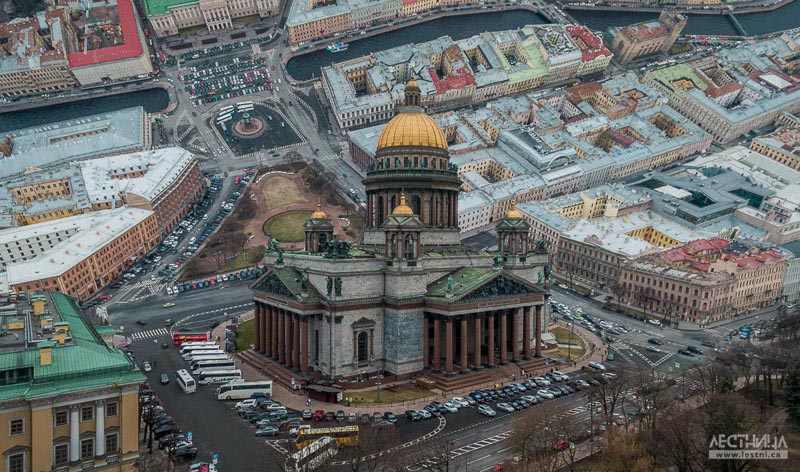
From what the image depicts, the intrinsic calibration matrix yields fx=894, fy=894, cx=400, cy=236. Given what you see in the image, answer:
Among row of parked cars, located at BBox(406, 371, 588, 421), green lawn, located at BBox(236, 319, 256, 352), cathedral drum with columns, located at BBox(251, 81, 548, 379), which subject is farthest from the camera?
green lawn, located at BBox(236, 319, 256, 352)

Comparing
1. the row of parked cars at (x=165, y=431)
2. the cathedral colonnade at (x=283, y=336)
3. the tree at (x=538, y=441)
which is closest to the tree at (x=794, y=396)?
the tree at (x=538, y=441)

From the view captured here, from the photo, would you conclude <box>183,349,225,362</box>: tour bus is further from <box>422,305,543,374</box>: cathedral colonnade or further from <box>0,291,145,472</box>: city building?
<box>0,291,145,472</box>: city building

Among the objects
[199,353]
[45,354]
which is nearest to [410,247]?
[199,353]

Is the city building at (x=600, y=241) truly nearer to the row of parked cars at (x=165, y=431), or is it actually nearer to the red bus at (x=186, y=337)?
the red bus at (x=186, y=337)

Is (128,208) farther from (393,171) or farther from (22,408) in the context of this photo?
(22,408)

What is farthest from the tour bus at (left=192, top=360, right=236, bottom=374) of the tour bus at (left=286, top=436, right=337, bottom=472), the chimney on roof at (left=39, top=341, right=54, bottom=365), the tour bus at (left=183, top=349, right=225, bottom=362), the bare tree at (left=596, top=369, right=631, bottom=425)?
the bare tree at (left=596, top=369, right=631, bottom=425)

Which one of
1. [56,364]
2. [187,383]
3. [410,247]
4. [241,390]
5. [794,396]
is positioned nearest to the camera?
[56,364]

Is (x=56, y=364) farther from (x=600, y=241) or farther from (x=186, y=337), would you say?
(x=600, y=241)
